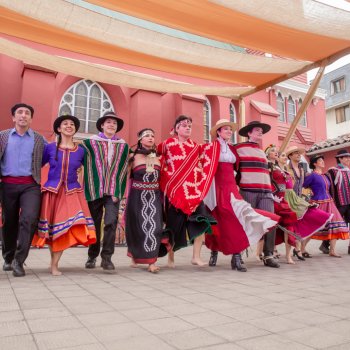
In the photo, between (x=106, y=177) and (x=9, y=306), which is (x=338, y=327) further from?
(x=106, y=177)

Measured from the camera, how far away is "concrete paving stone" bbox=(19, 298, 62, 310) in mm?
2418

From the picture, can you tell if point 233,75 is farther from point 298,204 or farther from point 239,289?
point 239,289

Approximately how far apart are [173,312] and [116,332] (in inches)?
20.9

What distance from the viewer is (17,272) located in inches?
147

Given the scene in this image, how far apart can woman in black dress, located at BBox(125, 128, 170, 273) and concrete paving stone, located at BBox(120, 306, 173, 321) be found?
6.27 feet

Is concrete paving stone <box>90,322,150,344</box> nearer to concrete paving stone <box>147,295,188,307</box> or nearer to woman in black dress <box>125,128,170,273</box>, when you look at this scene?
concrete paving stone <box>147,295,188,307</box>

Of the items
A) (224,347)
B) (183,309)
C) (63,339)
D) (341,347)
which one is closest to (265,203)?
(183,309)

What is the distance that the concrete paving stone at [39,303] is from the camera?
95.2 inches

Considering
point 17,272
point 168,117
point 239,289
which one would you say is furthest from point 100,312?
point 168,117

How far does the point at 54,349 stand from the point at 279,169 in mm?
4507

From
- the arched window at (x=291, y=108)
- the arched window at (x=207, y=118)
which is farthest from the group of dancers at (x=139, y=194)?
the arched window at (x=291, y=108)

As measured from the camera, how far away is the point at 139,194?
448 cm

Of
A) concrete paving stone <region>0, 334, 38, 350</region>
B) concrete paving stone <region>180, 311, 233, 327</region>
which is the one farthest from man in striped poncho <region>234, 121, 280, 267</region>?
concrete paving stone <region>0, 334, 38, 350</region>

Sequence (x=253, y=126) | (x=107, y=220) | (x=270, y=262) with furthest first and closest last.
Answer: (x=253, y=126), (x=270, y=262), (x=107, y=220)
